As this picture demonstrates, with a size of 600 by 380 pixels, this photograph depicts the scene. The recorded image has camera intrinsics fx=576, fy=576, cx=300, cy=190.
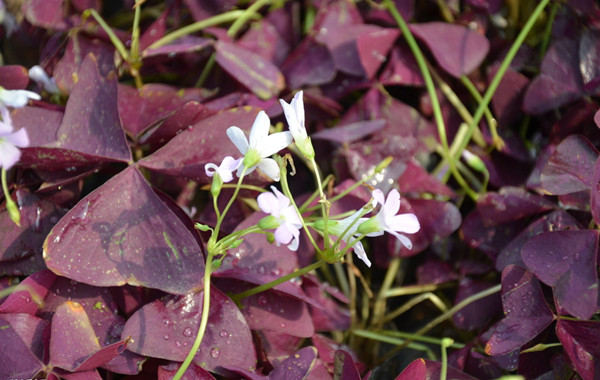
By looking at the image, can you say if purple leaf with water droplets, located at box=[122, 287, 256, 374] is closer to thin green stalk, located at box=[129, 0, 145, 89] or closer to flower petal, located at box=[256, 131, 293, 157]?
flower petal, located at box=[256, 131, 293, 157]

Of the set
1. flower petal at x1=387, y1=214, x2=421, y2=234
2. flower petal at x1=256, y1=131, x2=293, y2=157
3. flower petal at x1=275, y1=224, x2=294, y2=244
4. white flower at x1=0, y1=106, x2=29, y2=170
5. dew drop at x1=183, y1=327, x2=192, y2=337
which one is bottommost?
dew drop at x1=183, y1=327, x2=192, y2=337

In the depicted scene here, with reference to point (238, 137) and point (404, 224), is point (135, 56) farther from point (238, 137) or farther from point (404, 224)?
point (404, 224)

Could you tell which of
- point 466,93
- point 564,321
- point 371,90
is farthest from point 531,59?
point 564,321

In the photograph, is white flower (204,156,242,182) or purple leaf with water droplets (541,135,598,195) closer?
white flower (204,156,242,182)

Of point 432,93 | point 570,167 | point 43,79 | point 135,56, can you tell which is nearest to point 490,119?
point 432,93

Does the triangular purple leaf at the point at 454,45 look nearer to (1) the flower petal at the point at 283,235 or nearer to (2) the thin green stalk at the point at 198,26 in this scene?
(2) the thin green stalk at the point at 198,26

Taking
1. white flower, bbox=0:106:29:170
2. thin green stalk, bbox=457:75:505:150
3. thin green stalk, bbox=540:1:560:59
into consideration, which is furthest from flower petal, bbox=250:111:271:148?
thin green stalk, bbox=540:1:560:59
